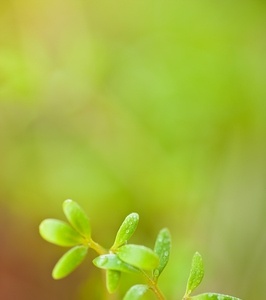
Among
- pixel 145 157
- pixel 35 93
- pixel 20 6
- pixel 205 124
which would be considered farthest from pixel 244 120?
pixel 20 6

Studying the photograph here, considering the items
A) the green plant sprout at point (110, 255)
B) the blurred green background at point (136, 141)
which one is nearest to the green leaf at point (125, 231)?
the green plant sprout at point (110, 255)

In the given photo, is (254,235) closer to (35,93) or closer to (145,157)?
(145,157)

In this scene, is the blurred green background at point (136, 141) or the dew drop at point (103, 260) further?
the blurred green background at point (136, 141)

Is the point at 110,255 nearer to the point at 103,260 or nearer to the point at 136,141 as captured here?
the point at 103,260

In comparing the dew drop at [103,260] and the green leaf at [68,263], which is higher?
the green leaf at [68,263]

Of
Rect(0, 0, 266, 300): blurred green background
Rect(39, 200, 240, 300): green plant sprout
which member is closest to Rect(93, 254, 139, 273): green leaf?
Rect(39, 200, 240, 300): green plant sprout

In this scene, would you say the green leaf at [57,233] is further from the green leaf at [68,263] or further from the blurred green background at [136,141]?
the blurred green background at [136,141]
